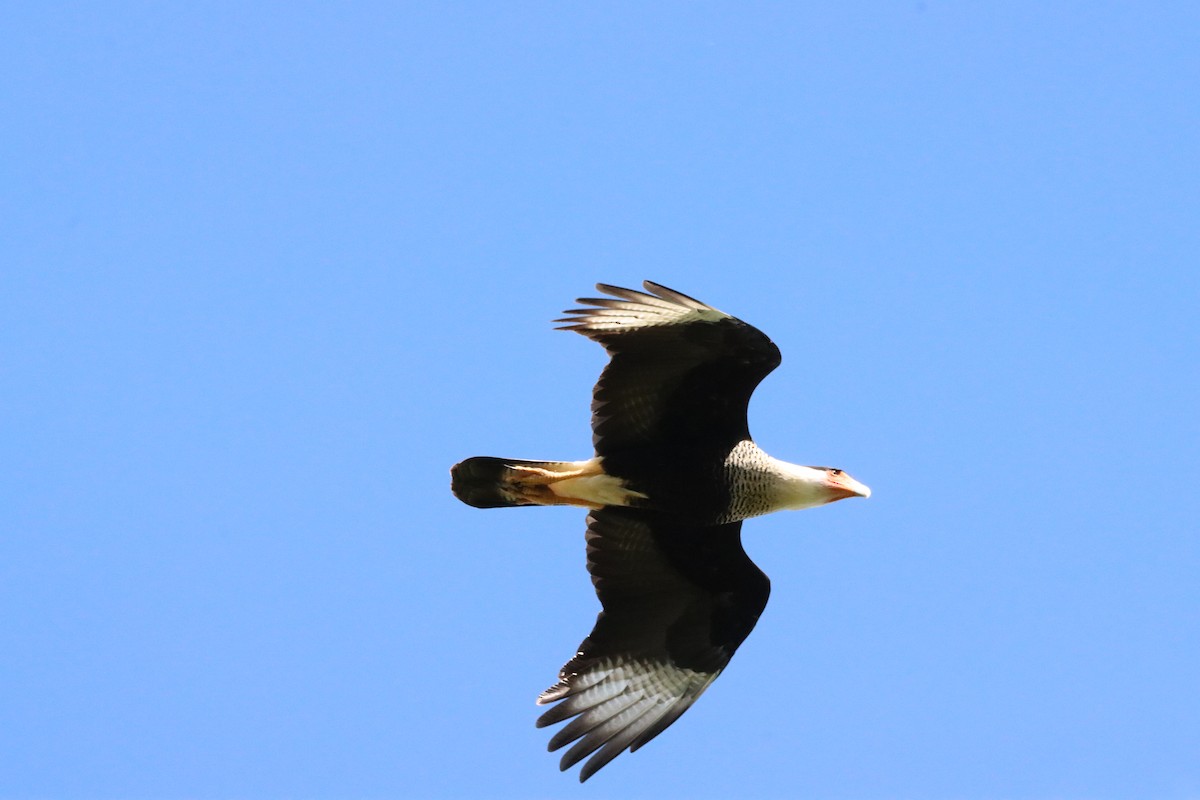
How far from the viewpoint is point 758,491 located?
8.78 meters

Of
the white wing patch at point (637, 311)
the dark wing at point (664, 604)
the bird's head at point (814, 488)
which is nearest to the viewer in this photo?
the white wing patch at point (637, 311)

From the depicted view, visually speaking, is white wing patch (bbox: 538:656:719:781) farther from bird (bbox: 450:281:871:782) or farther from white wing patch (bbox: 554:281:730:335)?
white wing patch (bbox: 554:281:730:335)

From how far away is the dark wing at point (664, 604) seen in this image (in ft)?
29.7

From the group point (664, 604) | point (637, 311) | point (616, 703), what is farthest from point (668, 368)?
point (616, 703)

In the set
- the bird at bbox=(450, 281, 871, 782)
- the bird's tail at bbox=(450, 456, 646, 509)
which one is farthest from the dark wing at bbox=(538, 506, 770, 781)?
the bird's tail at bbox=(450, 456, 646, 509)

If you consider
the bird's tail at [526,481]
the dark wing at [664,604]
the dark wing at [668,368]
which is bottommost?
the dark wing at [664,604]

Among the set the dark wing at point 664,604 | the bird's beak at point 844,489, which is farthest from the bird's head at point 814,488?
the dark wing at point 664,604

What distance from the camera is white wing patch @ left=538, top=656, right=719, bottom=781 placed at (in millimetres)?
8641

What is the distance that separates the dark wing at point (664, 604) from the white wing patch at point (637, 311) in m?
1.21

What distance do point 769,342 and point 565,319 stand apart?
1135 mm

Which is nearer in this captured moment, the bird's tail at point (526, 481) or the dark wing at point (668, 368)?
the dark wing at point (668, 368)

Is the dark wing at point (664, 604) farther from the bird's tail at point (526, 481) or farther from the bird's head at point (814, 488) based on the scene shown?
the bird's head at point (814, 488)

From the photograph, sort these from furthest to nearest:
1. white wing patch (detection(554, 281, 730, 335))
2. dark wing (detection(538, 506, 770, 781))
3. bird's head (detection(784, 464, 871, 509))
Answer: dark wing (detection(538, 506, 770, 781))
bird's head (detection(784, 464, 871, 509))
white wing patch (detection(554, 281, 730, 335))

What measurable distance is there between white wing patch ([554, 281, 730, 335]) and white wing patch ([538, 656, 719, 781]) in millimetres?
2044
